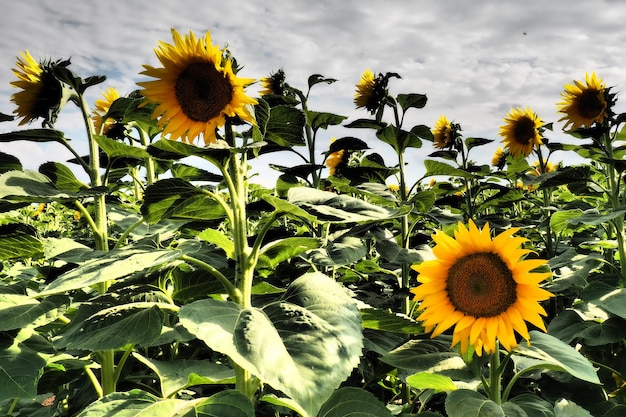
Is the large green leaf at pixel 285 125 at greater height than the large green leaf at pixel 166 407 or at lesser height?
greater

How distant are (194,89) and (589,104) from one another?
9.80 ft

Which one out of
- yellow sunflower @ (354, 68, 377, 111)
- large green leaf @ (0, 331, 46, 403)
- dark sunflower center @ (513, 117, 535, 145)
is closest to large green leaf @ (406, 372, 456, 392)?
large green leaf @ (0, 331, 46, 403)

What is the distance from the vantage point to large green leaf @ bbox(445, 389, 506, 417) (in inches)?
46.3

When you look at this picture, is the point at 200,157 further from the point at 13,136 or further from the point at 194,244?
the point at 13,136

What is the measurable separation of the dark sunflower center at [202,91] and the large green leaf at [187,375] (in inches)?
26.5

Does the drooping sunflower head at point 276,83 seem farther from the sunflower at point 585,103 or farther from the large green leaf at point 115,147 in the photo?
the sunflower at point 585,103

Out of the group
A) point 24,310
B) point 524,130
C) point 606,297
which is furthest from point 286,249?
point 524,130

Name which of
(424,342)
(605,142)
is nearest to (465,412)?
(424,342)

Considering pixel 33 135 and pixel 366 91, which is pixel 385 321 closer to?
pixel 33 135

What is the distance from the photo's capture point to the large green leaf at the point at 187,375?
3.97 feet

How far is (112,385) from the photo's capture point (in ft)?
5.02

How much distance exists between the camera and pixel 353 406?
1.17 m

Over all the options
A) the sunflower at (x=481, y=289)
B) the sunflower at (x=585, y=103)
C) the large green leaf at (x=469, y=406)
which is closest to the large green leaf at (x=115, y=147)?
the sunflower at (x=481, y=289)

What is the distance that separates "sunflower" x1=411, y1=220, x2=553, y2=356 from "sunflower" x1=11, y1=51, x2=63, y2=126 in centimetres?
135
